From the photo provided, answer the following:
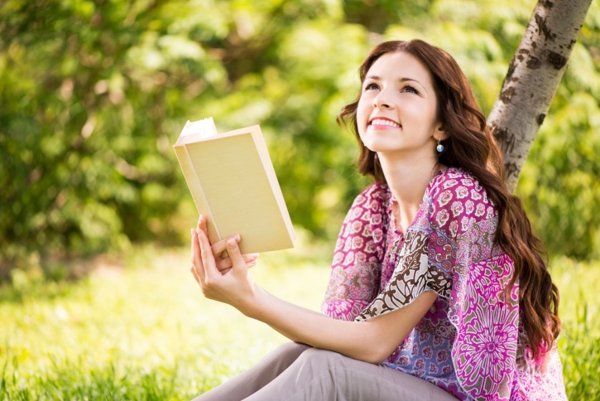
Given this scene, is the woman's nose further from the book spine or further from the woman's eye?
the book spine

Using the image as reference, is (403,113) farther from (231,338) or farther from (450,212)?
(231,338)

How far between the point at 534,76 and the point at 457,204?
0.82 metres

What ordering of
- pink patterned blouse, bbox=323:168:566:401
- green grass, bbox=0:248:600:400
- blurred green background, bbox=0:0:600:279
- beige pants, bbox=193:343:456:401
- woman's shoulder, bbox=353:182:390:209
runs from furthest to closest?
blurred green background, bbox=0:0:600:279 → green grass, bbox=0:248:600:400 → woman's shoulder, bbox=353:182:390:209 → pink patterned blouse, bbox=323:168:566:401 → beige pants, bbox=193:343:456:401

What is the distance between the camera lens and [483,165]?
2.08 m

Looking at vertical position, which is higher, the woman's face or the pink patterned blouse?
the woman's face

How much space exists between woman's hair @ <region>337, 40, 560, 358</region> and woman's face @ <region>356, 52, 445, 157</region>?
0.09 feet

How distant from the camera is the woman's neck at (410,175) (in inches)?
82.1

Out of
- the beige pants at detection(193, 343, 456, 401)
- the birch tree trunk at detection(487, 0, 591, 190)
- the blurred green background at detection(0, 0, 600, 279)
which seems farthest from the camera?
the blurred green background at detection(0, 0, 600, 279)

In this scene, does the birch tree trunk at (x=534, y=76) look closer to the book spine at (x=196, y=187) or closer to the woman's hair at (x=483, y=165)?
the woman's hair at (x=483, y=165)

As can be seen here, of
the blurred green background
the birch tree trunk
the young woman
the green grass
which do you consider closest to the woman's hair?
the young woman

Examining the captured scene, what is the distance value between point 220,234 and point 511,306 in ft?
A: 2.48

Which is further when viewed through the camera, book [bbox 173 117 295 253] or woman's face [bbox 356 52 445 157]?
woman's face [bbox 356 52 445 157]

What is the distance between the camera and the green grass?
279 centimetres

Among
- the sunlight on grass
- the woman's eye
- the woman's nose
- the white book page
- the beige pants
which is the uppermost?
the woman's eye
